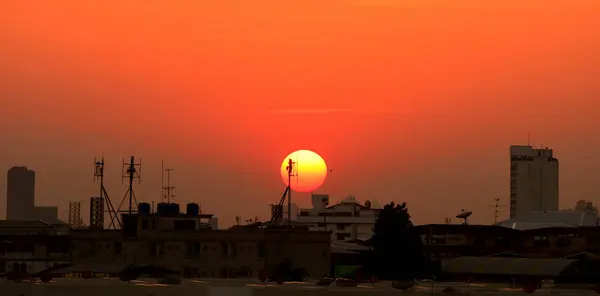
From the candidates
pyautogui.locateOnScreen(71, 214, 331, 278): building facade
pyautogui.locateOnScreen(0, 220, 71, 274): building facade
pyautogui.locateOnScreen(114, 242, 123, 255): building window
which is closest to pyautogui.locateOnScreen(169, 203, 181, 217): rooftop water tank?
pyautogui.locateOnScreen(71, 214, 331, 278): building facade

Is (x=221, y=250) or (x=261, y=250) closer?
(x=221, y=250)

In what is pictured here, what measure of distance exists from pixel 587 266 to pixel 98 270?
43.2 m

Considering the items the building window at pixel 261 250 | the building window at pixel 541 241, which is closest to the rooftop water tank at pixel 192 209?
the building window at pixel 261 250

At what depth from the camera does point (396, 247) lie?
413 ft

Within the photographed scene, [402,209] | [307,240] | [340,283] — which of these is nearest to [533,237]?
[402,209]

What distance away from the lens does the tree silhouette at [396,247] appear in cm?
12319

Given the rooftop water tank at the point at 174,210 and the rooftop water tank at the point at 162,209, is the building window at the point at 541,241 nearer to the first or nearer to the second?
the rooftop water tank at the point at 174,210

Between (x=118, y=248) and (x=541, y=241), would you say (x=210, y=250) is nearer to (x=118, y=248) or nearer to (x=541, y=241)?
(x=118, y=248)

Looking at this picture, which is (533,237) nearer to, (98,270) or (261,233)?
(261,233)

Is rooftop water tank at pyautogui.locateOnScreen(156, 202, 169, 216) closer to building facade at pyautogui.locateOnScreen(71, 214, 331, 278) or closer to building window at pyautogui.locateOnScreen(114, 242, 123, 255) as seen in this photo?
building facade at pyautogui.locateOnScreen(71, 214, 331, 278)

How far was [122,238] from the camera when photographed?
12331cm

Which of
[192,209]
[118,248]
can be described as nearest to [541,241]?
[192,209]

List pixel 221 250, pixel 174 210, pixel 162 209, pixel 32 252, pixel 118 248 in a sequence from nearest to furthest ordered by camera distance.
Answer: pixel 221 250 → pixel 118 248 → pixel 162 209 → pixel 174 210 → pixel 32 252

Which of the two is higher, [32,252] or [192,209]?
[192,209]
